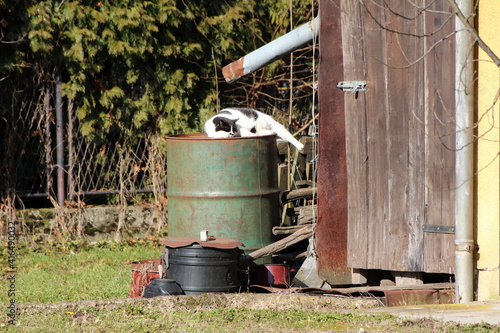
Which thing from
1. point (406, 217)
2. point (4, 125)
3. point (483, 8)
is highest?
point (483, 8)

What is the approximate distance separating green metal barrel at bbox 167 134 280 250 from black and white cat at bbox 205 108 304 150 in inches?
53.1

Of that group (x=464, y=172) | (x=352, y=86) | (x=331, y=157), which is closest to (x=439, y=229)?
(x=464, y=172)

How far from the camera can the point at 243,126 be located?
856 centimetres

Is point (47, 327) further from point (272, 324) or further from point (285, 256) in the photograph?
point (285, 256)

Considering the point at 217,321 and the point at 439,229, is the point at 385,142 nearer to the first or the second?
the point at 439,229

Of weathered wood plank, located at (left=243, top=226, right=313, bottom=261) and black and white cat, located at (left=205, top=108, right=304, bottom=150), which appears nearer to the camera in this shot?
weathered wood plank, located at (left=243, top=226, right=313, bottom=261)

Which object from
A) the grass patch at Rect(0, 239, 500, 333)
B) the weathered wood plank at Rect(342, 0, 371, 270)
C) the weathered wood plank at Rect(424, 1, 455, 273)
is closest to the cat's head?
the grass patch at Rect(0, 239, 500, 333)

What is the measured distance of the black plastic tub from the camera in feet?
19.2

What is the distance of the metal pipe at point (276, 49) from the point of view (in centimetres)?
704

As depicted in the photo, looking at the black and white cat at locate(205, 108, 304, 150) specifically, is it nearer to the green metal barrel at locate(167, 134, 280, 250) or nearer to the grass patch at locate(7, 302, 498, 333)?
the green metal barrel at locate(167, 134, 280, 250)

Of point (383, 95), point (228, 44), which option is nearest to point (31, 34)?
point (228, 44)

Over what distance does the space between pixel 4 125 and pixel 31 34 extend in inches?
49.5

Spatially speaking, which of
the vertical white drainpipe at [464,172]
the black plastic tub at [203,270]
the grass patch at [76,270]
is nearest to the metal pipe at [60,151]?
the grass patch at [76,270]

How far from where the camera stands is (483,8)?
5.47 meters
